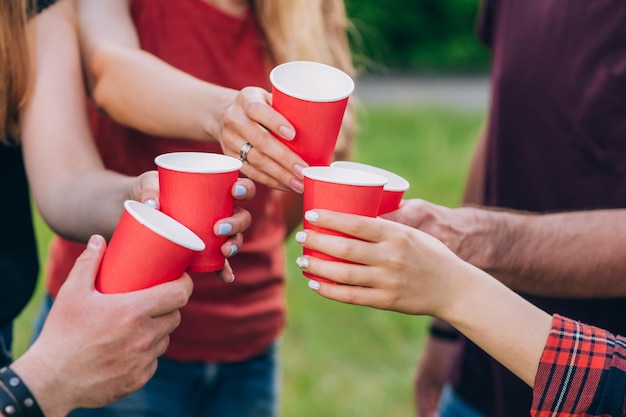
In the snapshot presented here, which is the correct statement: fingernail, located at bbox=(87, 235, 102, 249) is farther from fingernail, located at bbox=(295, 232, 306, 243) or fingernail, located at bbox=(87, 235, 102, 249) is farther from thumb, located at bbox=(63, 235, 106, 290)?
fingernail, located at bbox=(295, 232, 306, 243)

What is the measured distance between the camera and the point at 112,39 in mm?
2000

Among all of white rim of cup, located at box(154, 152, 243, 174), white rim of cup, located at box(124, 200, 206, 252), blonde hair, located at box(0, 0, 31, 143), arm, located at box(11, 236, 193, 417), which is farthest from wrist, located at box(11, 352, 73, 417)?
blonde hair, located at box(0, 0, 31, 143)

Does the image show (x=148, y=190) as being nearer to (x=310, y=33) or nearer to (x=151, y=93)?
(x=151, y=93)

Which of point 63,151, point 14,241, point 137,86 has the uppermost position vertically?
point 137,86

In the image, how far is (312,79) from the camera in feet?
5.53

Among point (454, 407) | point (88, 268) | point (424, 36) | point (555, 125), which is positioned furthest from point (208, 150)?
point (424, 36)

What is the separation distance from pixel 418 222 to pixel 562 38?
77cm

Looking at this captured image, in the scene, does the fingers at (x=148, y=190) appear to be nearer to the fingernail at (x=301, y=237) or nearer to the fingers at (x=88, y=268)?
the fingers at (x=88, y=268)

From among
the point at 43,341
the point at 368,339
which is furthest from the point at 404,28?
the point at 43,341

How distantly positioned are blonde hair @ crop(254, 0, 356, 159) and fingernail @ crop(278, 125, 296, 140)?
0.79 meters

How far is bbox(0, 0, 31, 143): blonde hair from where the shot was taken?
178 centimetres

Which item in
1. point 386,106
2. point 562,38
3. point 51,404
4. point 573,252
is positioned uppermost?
point 562,38

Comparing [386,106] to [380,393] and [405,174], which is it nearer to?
[405,174]

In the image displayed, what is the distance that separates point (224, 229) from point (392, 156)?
5280 mm
